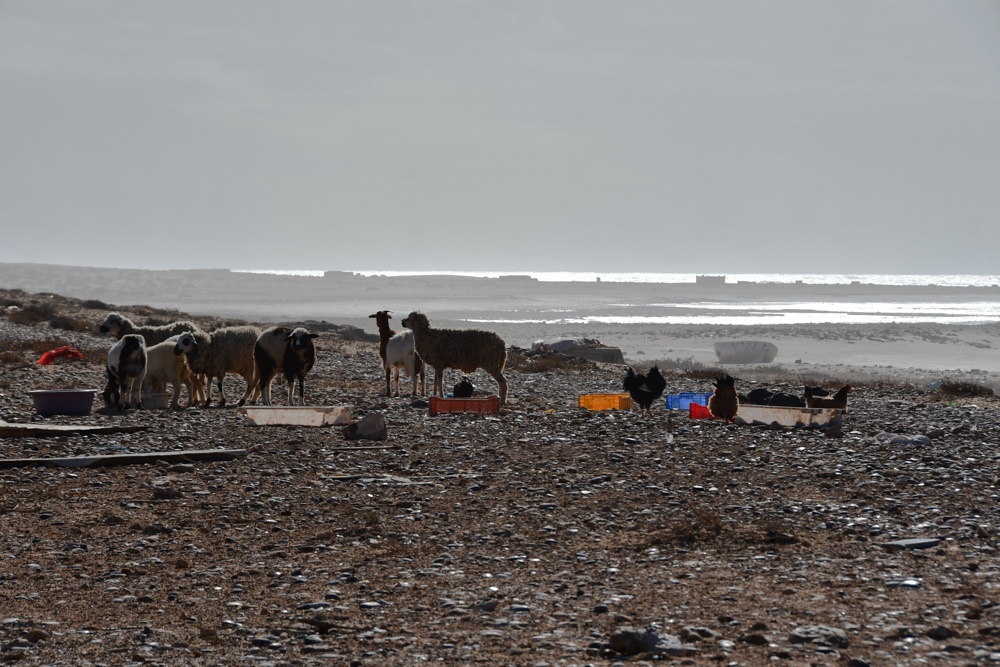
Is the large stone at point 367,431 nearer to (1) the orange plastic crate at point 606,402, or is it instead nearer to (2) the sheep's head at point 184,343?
(2) the sheep's head at point 184,343

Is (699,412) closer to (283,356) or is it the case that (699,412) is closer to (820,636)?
(283,356)

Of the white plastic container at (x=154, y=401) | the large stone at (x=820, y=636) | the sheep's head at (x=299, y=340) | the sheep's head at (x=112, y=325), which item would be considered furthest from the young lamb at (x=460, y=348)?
the large stone at (x=820, y=636)

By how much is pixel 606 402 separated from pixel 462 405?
291 cm

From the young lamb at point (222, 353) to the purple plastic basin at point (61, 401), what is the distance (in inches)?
74.0

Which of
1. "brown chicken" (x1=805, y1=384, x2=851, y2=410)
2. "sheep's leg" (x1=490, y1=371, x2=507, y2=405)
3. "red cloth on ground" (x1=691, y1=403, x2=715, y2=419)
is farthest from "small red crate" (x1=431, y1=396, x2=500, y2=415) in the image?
"brown chicken" (x1=805, y1=384, x2=851, y2=410)

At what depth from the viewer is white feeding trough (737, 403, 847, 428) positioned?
14938 millimetres

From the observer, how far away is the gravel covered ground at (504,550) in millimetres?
5656

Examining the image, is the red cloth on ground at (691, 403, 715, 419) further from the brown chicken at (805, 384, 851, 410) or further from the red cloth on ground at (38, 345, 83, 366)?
the red cloth on ground at (38, 345, 83, 366)

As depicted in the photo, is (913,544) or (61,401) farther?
(61,401)

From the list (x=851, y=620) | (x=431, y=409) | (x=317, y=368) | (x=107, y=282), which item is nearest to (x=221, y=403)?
(x=431, y=409)

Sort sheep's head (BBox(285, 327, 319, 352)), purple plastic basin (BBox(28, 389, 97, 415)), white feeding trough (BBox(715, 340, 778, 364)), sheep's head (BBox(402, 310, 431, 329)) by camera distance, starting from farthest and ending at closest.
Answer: white feeding trough (BBox(715, 340, 778, 364)) → sheep's head (BBox(402, 310, 431, 329)) → sheep's head (BBox(285, 327, 319, 352)) → purple plastic basin (BBox(28, 389, 97, 415))

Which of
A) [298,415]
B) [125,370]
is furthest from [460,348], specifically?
[125,370]

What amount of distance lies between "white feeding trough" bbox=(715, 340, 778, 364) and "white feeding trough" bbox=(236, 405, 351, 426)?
2421cm

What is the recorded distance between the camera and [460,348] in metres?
18.1
